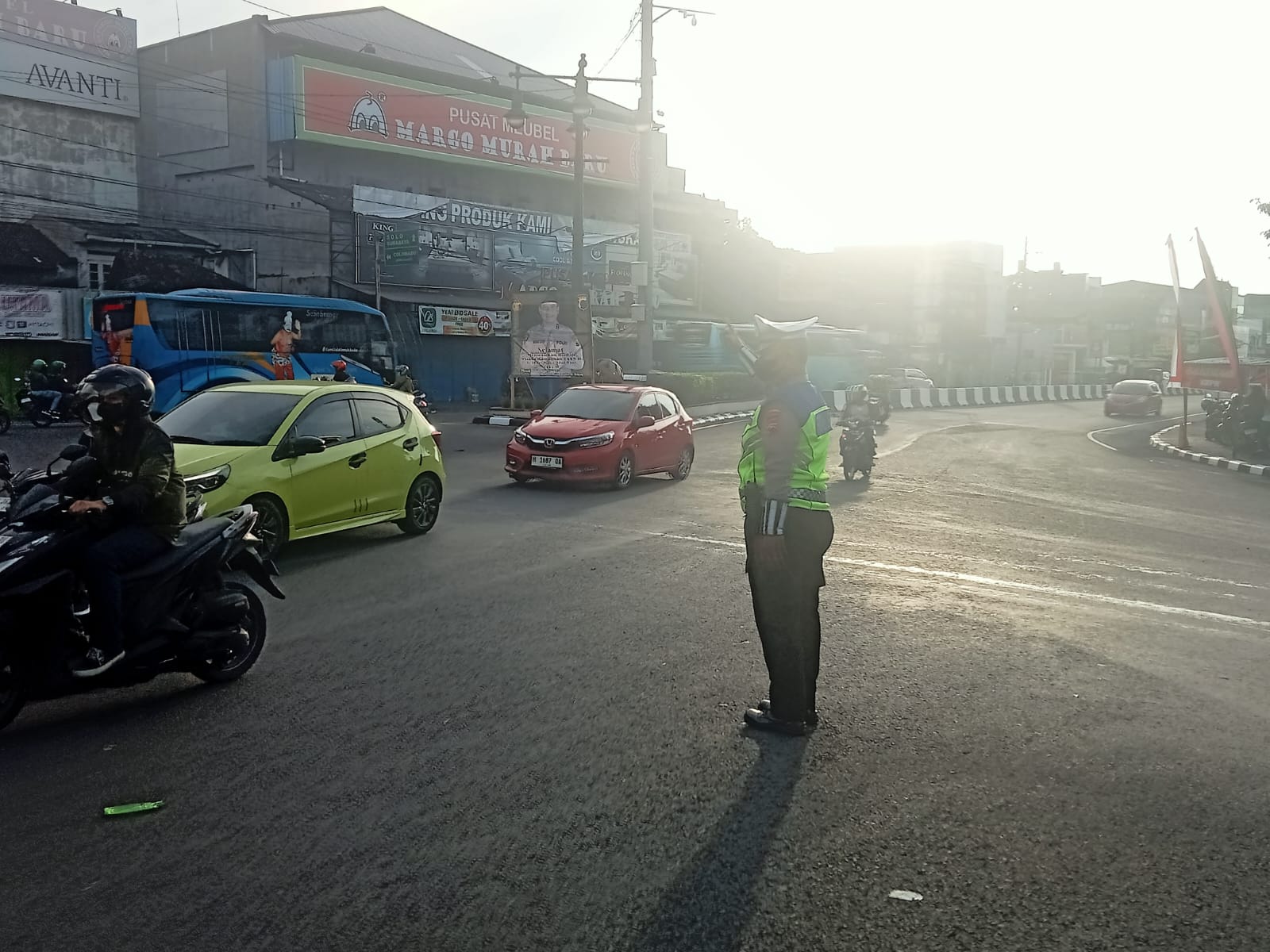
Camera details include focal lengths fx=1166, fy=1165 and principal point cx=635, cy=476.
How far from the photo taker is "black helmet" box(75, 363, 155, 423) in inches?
215

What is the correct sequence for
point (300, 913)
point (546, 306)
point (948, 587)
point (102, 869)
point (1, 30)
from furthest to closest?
point (1, 30)
point (546, 306)
point (948, 587)
point (102, 869)
point (300, 913)

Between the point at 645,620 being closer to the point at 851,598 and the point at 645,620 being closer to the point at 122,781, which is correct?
the point at 851,598

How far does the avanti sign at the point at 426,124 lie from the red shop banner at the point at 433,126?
3 centimetres

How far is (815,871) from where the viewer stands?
12.9ft

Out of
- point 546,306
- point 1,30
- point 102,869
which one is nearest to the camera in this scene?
point 102,869

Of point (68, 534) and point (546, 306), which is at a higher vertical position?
point (546, 306)

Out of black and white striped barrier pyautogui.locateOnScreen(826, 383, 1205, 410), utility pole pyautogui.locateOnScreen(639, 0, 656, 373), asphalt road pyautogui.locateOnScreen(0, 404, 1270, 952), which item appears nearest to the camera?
asphalt road pyautogui.locateOnScreen(0, 404, 1270, 952)

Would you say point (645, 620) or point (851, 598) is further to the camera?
point (851, 598)

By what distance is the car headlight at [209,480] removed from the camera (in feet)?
29.9

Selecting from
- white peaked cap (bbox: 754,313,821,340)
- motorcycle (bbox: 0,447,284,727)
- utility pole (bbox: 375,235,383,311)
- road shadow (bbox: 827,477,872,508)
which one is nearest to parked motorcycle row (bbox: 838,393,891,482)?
road shadow (bbox: 827,477,872,508)

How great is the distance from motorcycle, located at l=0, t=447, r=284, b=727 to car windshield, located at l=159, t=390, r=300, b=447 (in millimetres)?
3832

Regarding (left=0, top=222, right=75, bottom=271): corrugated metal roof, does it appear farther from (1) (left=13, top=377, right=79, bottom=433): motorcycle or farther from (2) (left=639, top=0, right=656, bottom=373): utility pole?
(2) (left=639, top=0, right=656, bottom=373): utility pole

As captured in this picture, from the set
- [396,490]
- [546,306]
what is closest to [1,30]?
Answer: [546,306]

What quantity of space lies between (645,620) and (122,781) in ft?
12.5
